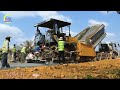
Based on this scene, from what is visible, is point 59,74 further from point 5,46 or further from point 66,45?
point 66,45

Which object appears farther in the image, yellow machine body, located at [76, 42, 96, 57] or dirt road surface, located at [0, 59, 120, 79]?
yellow machine body, located at [76, 42, 96, 57]

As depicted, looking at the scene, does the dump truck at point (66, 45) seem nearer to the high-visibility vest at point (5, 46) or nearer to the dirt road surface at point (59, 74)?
the high-visibility vest at point (5, 46)

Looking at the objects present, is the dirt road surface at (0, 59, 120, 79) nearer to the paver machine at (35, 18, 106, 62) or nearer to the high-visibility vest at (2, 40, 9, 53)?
the high-visibility vest at (2, 40, 9, 53)

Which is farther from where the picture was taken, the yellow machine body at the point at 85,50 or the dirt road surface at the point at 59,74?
the yellow machine body at the point at 85,50

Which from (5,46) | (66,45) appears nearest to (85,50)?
(66,45)

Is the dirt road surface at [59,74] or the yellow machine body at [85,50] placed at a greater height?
the yellow machine body at [85,50]

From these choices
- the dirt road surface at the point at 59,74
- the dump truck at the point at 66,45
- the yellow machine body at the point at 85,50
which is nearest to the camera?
the dirt road surface at the point at 59,74

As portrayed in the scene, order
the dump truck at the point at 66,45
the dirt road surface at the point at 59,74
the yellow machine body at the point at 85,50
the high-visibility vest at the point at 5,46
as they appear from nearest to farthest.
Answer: the dirt road surface at the point at 59,74 → the high-visibility vest at the point at 5,46 → the dump truck at the point at 66,45 → the yellow machine body at the point at 85,50

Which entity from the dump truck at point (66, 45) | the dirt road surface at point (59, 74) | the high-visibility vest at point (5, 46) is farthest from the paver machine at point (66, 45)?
the dirt road surface at point (59, 74)

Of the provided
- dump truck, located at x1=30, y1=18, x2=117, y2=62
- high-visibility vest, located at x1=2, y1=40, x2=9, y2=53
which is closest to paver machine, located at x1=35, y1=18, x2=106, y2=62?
dump truck, located at x1=30, y1=18, x2=117, y2=62

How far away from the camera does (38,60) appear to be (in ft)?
74.7

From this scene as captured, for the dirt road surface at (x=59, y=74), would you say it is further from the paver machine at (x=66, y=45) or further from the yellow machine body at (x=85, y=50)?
the yellow machine body at (x=85, y=50)
